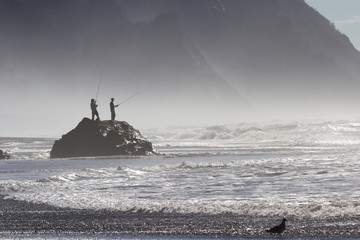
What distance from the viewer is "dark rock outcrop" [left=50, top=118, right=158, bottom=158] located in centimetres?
3900

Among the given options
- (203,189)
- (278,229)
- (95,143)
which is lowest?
(278,229)

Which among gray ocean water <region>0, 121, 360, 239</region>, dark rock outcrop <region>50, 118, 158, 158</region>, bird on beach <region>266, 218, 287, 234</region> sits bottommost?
bird on beach <region>266, 218, 287, 234</region>

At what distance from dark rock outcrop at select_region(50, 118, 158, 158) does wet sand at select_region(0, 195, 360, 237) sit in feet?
72.2

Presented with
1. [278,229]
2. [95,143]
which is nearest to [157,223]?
[278,229]

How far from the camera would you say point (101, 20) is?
188 meters

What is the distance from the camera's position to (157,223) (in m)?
14.9

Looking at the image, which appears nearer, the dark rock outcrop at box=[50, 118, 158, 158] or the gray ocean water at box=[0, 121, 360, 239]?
the gray ocean water at box=[0, 121, 360, 239]

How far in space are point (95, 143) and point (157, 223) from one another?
24601 millimetres

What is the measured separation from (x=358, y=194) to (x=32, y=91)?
17458 centimetres

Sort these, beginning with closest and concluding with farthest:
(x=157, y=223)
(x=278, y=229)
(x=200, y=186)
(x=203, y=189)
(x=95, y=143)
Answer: (x=278, y=229) < (x=157, y=223) < (x=203, y=189) < (x=200, y=186) < (x=95, y=143)

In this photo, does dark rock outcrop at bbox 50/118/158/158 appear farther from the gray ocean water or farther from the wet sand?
the wet sand

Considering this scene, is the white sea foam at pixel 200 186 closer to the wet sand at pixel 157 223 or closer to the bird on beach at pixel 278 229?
the wet sand at pixel 157 223

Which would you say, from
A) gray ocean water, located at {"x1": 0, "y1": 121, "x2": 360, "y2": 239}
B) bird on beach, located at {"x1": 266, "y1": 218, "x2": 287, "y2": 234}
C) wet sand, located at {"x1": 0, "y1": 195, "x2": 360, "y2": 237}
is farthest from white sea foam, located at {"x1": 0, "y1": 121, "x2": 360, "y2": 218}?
bird on beach, located at {"x1": 266, "y1": 218, "x2": 287, "y2": 234}

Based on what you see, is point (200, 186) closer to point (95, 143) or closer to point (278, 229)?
point (278, 229)
